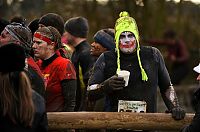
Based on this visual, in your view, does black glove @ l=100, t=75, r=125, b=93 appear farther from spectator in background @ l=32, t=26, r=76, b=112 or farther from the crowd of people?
spectator in background @ l=32, t=26, r=76, b=112

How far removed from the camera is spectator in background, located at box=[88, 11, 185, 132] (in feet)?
22.7

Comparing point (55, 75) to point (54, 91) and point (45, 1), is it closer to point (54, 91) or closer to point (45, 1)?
point (54, 91)

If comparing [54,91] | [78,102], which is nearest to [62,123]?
[54,91]

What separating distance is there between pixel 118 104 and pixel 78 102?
169 centimetres

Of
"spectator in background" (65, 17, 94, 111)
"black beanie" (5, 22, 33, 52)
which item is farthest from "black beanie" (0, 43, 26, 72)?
"spectator in background" (65, 17, 94, 111)

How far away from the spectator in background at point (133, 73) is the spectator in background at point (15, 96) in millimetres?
1368

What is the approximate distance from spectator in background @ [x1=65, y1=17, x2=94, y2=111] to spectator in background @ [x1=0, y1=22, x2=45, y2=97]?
196 centimetres

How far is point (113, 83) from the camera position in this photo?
21.8ft

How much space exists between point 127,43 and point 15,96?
67.8 inches

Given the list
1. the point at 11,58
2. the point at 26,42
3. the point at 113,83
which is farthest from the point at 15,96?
the point at 113,83

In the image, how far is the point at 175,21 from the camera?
2103 cm

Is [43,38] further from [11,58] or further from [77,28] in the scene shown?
[77,28]

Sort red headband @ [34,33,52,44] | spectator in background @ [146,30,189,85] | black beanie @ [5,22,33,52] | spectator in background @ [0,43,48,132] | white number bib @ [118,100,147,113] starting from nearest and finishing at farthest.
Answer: spectator in background @ [0,43,48,132]
black beanie @ [5,22,33,52]
white number bib @ [118,100,147,113]
red headband @ [34,33,52,44]
spectator in background @ [146,30,189,85]

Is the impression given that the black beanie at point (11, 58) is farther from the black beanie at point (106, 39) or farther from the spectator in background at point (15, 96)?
the black beanie at point (106, 39)
